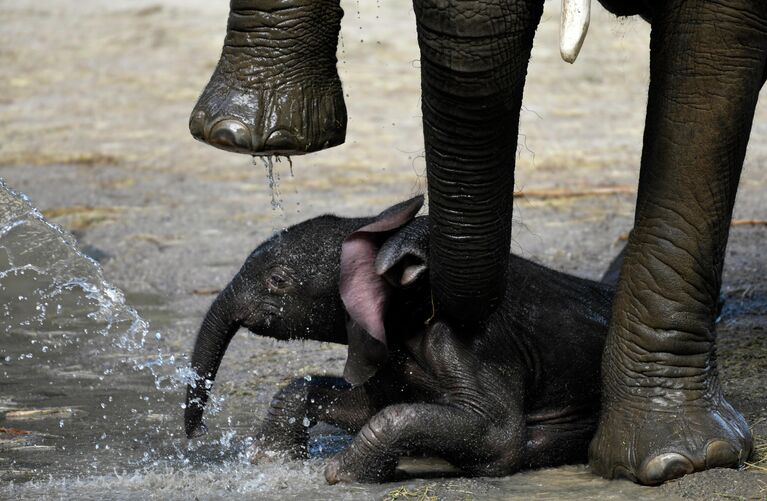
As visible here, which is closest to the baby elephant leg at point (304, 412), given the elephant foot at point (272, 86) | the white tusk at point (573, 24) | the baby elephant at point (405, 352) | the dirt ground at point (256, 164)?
the baby elephant at point (405, 352)

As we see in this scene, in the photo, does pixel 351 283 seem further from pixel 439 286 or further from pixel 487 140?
pixel 487 140

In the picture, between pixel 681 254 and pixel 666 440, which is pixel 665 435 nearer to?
pixel 666 440

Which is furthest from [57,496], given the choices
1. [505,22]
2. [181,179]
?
[181,179]

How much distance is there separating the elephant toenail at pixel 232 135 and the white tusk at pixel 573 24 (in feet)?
3.24

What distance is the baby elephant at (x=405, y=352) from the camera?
14.6 feet

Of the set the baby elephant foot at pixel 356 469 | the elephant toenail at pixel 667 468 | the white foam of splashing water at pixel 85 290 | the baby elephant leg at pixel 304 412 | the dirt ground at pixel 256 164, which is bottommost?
the dirt ground at pixel 256 164

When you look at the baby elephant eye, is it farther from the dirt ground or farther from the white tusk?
Result: the white tusk

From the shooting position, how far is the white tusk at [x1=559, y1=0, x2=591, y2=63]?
12.1 ft

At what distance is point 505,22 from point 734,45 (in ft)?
2.62

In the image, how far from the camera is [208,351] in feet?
16.3

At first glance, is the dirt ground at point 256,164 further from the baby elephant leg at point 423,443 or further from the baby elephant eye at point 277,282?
the baby elephant eye at point 277,282

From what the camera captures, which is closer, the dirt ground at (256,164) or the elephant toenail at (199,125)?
the elephant toenail at (199,125)

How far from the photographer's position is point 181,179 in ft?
34.7

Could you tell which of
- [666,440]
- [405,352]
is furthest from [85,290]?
[666,440]
